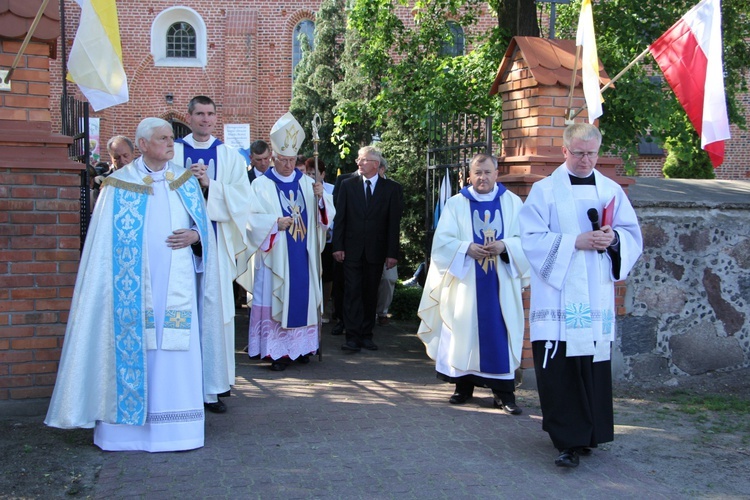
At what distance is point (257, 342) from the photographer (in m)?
7.88

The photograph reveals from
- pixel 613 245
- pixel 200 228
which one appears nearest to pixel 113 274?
pixel 200 228

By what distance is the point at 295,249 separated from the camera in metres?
7.93

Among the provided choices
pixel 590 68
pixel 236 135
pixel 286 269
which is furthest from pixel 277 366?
pixel 236 135

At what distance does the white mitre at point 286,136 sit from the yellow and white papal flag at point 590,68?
2630 millimetres

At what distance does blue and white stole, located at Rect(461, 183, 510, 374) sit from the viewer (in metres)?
6.36

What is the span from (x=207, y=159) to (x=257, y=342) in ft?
6.78

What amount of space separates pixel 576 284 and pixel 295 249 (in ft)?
11.5

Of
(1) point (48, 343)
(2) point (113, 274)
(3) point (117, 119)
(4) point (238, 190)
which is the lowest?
(1) point (48, 343)

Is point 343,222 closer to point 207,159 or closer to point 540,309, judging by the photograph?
point 207,159

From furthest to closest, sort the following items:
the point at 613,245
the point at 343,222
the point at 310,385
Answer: the point at 343,222 < the point at 310,385 < the point at 613,245

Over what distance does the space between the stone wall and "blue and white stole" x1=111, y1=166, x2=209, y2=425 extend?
4.07 metres

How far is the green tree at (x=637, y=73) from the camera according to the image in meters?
9.74

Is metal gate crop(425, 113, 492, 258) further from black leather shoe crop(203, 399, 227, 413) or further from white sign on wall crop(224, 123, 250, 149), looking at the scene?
white sign on wall crop(224, 123, 250, 149)

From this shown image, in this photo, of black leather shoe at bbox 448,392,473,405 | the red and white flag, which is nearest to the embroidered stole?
the red and white flag
